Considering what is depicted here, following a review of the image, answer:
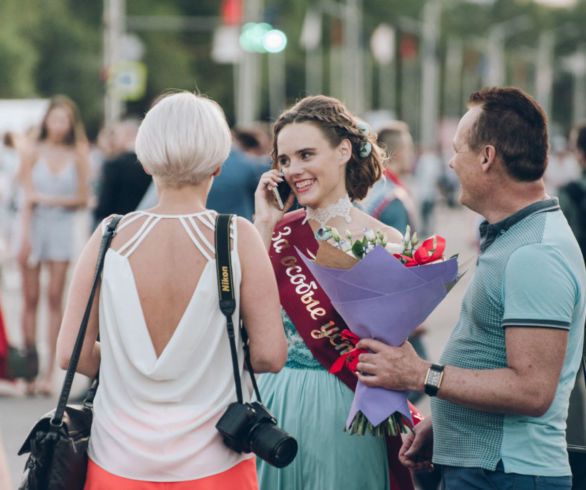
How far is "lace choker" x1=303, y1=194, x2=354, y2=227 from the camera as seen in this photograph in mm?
3609

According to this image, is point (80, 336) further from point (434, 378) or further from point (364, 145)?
point (364, 145)

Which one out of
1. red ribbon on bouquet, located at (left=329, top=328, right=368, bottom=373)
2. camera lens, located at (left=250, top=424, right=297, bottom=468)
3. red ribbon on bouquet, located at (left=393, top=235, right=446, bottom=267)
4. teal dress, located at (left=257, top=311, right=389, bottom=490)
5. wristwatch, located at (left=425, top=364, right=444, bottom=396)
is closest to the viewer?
camera lens, located at (left=250, top=424, right=297, bottom=468)

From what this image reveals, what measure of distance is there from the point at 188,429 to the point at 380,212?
324 cm

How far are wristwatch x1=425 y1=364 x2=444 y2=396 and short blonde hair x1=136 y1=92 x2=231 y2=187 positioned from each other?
0.86 m

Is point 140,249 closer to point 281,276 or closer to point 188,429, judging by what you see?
point 188,429

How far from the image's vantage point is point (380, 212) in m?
5.68

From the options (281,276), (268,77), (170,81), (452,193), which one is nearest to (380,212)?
(281,276)

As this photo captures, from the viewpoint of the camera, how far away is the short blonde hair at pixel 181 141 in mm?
2680

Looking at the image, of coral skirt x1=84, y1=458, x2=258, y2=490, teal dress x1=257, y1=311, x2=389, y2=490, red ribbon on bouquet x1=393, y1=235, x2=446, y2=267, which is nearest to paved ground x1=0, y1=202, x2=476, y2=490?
red ribbon on bouquet x1=393, y1=235, x2=446, y2=267

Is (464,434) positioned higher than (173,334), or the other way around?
(173,334)

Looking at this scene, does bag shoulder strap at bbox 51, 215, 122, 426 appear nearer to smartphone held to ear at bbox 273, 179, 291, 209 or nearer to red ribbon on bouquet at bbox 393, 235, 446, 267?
red ribbon on bouquet at bbox 393, 235, 446, 267

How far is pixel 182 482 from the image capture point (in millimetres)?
2629

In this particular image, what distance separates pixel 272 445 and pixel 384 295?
0.55 meters

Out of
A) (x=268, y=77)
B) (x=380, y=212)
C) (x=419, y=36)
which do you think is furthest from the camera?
(x=419, y=36)
